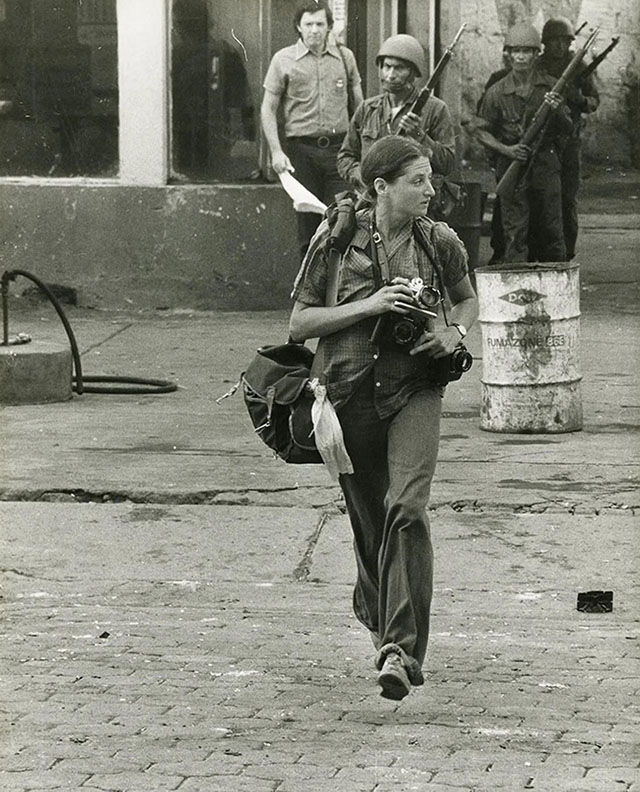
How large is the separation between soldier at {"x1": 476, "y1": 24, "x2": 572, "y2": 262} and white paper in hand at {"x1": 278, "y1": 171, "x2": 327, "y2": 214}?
191 cm

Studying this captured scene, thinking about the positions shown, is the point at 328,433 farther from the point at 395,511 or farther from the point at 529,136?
the point at 529,136

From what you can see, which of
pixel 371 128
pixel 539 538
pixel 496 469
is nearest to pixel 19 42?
pixel 371 128

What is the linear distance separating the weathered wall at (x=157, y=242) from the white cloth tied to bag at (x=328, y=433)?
8152 mm

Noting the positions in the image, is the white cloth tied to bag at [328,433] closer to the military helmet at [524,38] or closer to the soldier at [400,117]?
the soldier at [400,117]

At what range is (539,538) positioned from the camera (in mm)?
7793

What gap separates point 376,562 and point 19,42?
352 inches

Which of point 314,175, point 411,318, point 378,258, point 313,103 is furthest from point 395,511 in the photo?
point 313,103

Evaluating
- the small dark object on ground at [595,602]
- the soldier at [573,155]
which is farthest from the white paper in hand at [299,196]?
→ the small dark object on ground at [595,602]

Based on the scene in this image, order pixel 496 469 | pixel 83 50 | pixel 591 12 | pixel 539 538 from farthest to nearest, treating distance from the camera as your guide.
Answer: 1. pixel 591 12
2. pixel 83 50
3. pixel 496 469
4. pixel 539 538

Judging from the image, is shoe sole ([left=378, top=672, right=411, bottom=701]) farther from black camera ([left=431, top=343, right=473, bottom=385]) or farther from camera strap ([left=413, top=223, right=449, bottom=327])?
camera strap ([left=413, top=223, right=449, bottom=327])

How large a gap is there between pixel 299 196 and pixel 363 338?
670 cm

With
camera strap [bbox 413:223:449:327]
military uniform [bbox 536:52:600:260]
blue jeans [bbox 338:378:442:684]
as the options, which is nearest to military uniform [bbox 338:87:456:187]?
military uniform [bbox 536:52:600:260]

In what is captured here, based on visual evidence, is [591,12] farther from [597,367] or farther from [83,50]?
[597,367]

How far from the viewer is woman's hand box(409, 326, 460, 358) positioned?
18.7 ft
